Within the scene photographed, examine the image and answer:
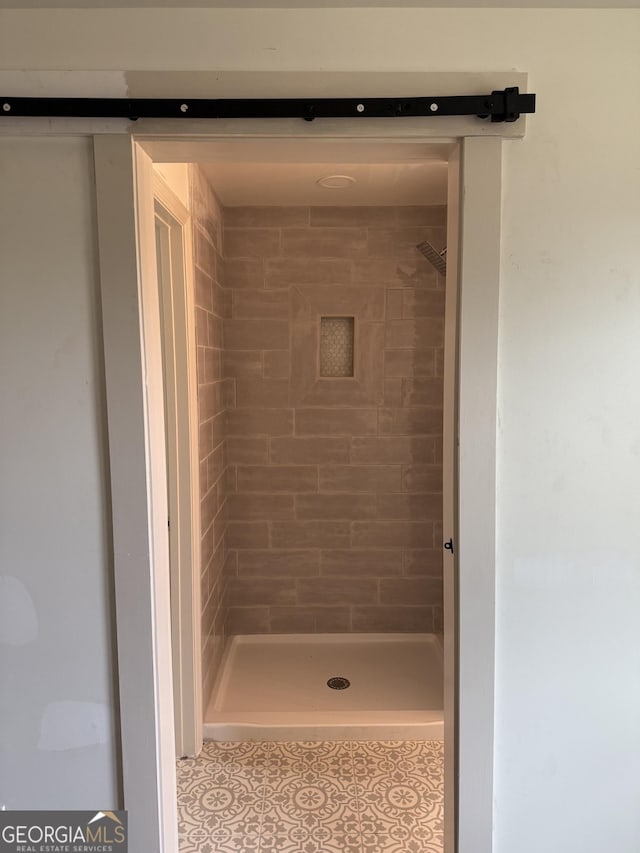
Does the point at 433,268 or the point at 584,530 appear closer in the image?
the point at 584,530

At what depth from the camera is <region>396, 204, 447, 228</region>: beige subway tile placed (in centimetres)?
268

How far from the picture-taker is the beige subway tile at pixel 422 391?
277 centimetres

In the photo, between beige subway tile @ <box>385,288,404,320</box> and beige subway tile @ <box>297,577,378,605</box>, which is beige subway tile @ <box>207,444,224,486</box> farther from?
beige subway tile @ <box>385,288,404,320</box>

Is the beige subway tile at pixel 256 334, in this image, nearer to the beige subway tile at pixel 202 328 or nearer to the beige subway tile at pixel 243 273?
the beige subway tile at pixel 243 273

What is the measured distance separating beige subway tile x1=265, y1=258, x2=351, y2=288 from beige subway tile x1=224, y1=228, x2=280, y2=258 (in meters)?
0.08

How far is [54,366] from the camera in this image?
1.19 m

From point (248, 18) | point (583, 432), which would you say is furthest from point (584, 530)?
point (248, 18)

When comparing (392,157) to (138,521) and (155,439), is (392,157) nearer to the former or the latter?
(155,439)

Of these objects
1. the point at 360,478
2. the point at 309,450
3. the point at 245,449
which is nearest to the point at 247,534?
the point at 245,449

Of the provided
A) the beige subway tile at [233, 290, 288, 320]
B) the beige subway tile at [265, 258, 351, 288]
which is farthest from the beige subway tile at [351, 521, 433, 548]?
the beige subway tile at [265, 258, 351, 288]

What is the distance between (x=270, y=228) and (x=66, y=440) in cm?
184

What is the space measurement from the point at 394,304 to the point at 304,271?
1.67ft

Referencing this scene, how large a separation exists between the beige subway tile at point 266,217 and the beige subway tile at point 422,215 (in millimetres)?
505

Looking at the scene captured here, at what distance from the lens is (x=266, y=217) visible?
2.66 metres
